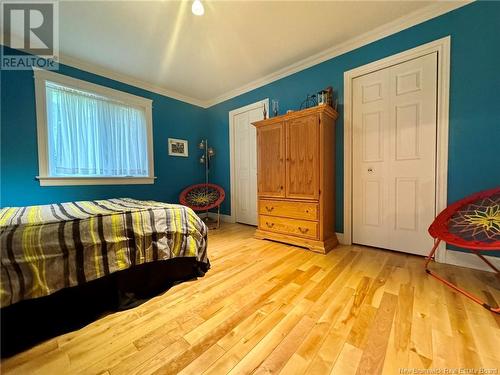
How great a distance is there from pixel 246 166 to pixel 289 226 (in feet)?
5.04

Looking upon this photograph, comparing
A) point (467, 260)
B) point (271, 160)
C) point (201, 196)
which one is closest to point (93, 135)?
point (201, 196)

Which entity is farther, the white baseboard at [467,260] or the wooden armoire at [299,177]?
the wooden armoire at [299,177]

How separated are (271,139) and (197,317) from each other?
6.93 ft

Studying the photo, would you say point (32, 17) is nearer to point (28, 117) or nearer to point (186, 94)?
point (28, 117)

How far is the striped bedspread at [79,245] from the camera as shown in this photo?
1026mm

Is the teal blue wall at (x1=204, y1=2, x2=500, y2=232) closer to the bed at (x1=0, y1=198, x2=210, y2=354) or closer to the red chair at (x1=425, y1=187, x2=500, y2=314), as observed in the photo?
the red chair at (x1=425, y1=187, x2=500, y2=314)

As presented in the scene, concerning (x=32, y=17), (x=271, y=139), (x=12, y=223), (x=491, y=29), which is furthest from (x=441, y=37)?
(x=32, y=17)

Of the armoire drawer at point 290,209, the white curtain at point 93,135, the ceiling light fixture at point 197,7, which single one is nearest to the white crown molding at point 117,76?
the white curtain at point 93,135

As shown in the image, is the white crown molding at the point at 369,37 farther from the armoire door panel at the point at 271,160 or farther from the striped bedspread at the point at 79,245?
the striped bedspread at the point at 79,245

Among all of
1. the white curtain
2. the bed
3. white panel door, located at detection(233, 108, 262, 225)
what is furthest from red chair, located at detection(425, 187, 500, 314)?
the white curtain

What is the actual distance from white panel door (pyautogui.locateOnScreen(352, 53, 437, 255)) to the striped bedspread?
207cm

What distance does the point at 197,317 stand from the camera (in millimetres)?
1234

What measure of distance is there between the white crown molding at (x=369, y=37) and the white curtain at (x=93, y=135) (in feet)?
7.13

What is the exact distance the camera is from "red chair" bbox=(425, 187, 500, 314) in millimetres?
1328
